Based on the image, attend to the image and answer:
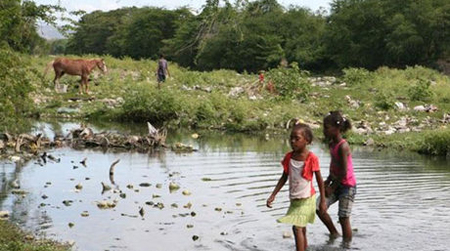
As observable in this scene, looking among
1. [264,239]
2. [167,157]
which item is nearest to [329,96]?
[167,157]

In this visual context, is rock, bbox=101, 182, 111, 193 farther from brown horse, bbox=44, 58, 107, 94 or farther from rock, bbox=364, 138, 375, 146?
brown horse, bbox=44, 58, 107, 94

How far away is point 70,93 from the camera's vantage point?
28.6 meters

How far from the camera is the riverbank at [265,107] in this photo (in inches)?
896

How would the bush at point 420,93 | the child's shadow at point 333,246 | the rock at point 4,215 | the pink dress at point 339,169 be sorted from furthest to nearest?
the bush at point 420,93 < the rock at point 4,215 < the pink dress at point 339,169 < the child's shadow at point 333,246

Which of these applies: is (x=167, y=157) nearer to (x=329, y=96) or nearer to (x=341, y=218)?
(x=341, y=218)

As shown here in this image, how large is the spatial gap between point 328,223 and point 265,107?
52.9 ft

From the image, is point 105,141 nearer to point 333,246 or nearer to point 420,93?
point 333,246

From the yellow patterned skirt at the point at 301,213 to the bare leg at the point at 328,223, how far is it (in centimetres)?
61

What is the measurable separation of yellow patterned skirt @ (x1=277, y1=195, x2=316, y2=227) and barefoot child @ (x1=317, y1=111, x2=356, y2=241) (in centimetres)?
54

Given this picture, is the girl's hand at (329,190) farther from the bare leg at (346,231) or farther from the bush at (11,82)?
the bush at (11,82)

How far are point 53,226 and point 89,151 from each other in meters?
7.44

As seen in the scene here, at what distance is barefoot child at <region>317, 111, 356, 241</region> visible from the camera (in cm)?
854

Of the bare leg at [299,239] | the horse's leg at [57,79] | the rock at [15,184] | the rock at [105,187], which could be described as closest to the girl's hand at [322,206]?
the bare leg at [299,239]

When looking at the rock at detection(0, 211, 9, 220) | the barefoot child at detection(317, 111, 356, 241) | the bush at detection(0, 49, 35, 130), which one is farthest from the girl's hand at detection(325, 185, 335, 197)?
the bush at detection(0, 49, 35, 130)
